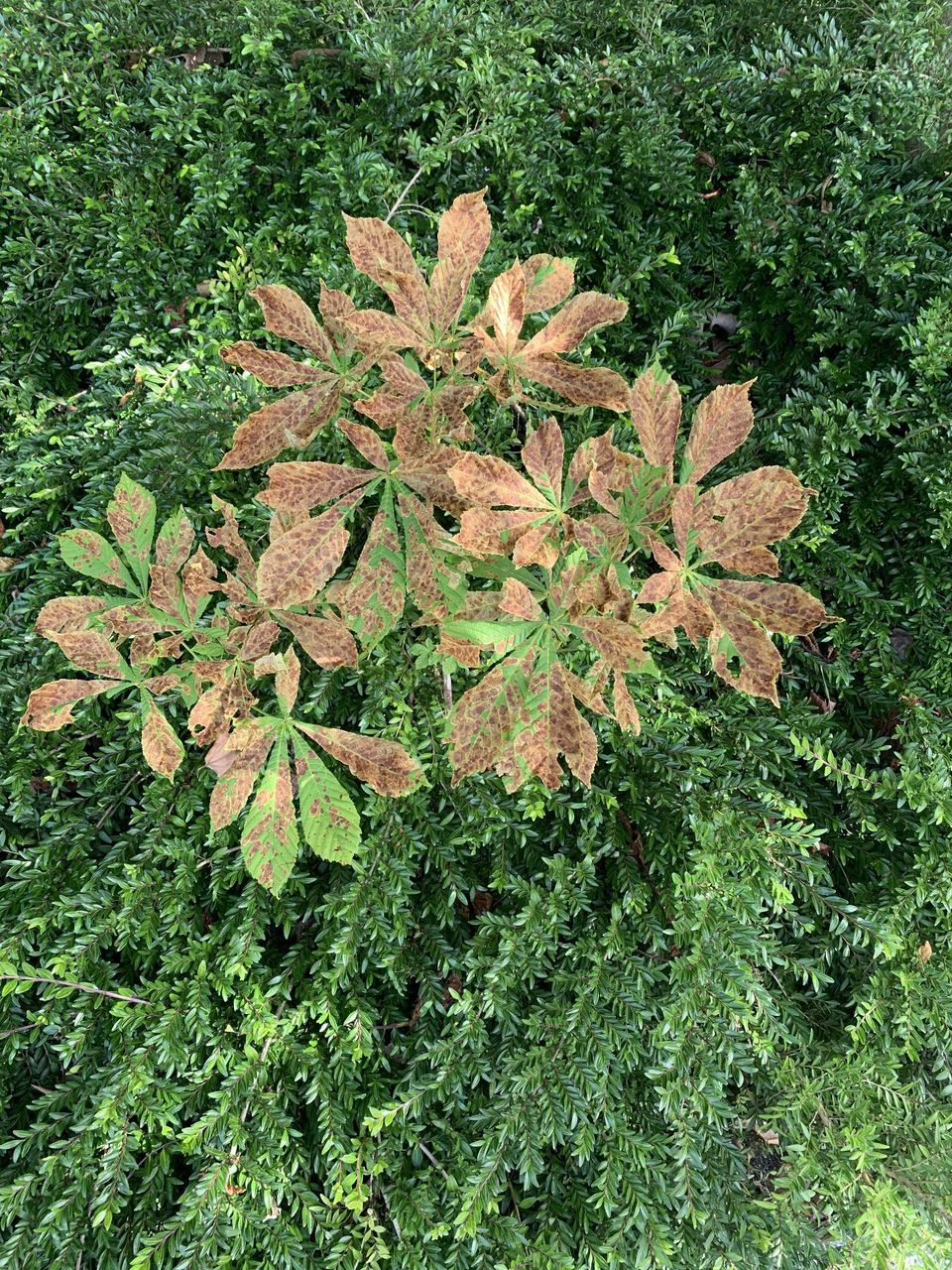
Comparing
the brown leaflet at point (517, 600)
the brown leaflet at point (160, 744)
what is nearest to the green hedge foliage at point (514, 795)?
the brown leaflet at point (160, 744)

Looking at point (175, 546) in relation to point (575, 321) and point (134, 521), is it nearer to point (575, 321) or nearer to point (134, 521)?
point (134, 521)

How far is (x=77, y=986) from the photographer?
131cm

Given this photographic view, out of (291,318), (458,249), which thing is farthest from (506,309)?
(291,318)

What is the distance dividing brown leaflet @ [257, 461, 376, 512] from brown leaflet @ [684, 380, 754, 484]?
0.42m

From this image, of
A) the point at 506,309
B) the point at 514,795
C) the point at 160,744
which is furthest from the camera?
the point at 514,795

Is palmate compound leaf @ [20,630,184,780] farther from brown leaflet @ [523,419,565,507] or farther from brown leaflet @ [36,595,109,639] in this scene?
brown leaflet @ [523,419,565,507]

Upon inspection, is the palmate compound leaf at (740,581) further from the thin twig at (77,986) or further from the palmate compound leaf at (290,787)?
the thin twig at (77,986)

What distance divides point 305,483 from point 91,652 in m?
0.44

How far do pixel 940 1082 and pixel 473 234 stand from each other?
1614 mm

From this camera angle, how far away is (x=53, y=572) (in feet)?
5.23

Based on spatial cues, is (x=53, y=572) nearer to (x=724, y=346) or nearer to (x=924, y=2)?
(x=724, y=346)

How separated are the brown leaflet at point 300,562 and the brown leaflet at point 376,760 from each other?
21 cm

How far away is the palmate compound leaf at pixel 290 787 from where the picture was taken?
1.09 meters

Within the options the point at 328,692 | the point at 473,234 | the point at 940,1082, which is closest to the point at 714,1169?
the point at 940,1082
